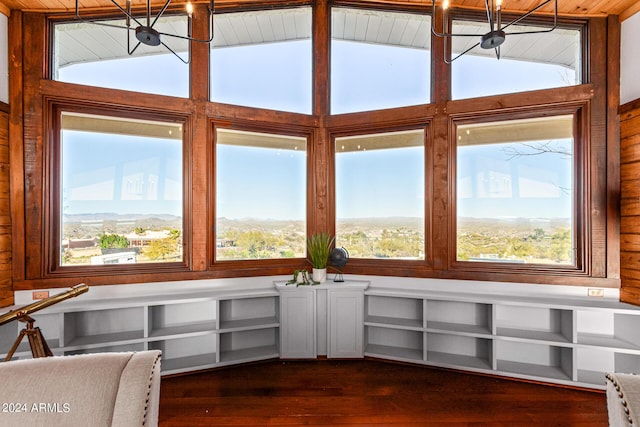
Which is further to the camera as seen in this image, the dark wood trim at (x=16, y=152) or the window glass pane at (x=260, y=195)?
the window glass pane at (x=260, y=195)

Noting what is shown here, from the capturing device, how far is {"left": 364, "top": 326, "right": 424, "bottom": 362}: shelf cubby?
3282mm

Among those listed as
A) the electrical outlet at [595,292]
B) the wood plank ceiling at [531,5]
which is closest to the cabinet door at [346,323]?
the electrical outlet at [595,292]

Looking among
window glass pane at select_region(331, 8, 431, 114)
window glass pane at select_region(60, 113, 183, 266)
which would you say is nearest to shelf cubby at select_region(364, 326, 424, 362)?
window glass pane at select_region(60, 113, 183, 266)

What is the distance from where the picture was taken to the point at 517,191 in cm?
322

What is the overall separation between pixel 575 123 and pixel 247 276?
3732mm

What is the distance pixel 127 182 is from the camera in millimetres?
3188

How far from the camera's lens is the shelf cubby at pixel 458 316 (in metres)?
3.15

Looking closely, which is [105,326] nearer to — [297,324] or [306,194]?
[297,324]

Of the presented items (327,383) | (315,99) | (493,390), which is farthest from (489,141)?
(327,383)

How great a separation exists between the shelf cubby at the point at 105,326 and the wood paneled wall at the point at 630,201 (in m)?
4.52

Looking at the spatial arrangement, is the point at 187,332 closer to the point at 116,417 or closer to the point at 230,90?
the point at 116,417

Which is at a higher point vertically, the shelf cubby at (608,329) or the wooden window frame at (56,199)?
the wooden window frame at (56,199)

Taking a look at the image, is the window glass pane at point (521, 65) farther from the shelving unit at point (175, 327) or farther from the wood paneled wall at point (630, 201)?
the shelving unit at point (175, 327)

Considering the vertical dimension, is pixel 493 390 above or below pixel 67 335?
below
